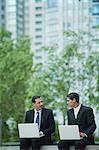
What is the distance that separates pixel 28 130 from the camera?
843 centimetres

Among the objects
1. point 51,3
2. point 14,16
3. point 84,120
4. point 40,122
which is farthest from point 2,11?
point 84,120

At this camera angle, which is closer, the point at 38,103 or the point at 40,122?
the point at 38,103

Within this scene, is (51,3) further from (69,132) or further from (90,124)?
(69,132)

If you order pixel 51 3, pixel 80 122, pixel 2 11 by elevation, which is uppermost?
pixel 51 3

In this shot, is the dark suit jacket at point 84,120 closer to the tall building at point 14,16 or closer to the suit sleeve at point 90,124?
the suit sleeve at point 90,124

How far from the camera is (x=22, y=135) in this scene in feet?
28.1

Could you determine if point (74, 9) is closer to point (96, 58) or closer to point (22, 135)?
point (96, 58)

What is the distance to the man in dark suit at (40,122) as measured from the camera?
865cm

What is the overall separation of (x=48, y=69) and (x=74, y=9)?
2298 centimetres

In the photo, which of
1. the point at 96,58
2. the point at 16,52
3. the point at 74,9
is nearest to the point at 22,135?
the point at 96,58

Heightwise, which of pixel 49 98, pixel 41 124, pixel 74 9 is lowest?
pixel 49 98

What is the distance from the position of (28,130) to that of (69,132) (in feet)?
2.33

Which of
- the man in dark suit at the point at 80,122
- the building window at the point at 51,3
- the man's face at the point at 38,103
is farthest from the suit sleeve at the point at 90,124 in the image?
the building window at the point at 51,3

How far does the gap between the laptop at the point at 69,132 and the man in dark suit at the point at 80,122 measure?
0.37ft
